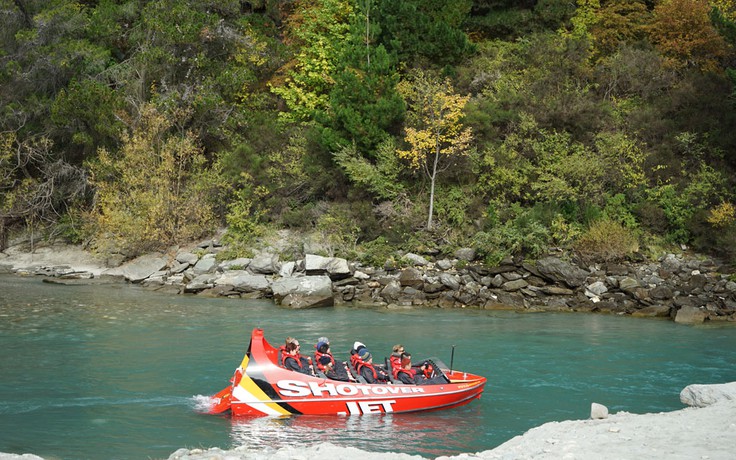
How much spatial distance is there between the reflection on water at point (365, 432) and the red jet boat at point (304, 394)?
16 centimetres

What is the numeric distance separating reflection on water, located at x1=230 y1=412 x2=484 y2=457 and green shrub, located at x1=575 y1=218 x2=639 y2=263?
16.0 m

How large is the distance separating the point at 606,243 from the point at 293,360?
1779 cm

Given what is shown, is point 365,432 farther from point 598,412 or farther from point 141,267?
point 141,267

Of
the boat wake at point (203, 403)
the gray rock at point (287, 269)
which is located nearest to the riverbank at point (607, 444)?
the boat wake at point (203, 403)

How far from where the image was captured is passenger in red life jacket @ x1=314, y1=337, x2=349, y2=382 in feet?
48.8

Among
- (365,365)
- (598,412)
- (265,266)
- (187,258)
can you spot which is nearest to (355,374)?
(365,365)

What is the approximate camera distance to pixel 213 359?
18734 mm

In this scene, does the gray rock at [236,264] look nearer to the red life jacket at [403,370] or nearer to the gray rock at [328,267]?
the gray rock at [328,267]

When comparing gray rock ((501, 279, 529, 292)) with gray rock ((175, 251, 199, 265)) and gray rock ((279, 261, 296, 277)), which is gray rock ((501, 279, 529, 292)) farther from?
gray rock ((175, 251, 199, 265))

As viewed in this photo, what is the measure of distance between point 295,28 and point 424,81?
39.5ft

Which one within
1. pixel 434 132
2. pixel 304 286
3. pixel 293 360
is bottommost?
pixel 304 286

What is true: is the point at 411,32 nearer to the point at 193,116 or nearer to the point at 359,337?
the point at 193,116

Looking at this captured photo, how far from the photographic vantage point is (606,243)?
95.1 ft

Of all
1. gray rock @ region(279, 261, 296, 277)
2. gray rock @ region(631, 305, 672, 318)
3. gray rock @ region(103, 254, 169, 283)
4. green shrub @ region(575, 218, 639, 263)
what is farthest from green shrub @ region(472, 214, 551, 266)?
gray rock @ region(103, 254, 169, 283)
